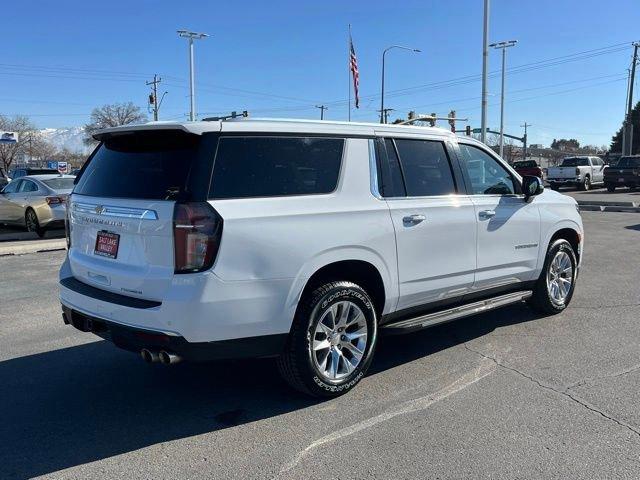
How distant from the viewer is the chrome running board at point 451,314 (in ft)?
15.0

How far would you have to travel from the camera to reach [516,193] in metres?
5.73

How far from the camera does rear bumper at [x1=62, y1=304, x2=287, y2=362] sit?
3.58 meters

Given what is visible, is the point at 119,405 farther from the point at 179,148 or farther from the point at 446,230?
→ the point at 446,230

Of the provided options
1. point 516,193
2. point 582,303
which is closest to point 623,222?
point 582,303

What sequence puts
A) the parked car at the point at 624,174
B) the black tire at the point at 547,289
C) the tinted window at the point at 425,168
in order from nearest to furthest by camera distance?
the tinted window at the point at 425,168
the black tire at the point at 547,289
the parked car at the point at 624,174

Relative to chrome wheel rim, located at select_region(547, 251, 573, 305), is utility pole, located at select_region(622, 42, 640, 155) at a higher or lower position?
higher

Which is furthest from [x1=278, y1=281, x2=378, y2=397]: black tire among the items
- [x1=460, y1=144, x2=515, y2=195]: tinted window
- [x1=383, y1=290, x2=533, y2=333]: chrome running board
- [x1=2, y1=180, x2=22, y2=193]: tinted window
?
[x1=2, y1=180, x2=22, y2=193]: tinted window

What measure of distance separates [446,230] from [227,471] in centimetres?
263

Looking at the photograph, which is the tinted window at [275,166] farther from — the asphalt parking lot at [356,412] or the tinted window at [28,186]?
the tinted window at [28,186]

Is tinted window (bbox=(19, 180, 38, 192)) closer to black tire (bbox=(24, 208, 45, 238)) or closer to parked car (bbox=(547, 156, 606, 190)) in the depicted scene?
black tire (bbox=(24, 208, 45, 238))

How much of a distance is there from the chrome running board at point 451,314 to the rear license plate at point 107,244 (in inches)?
82.4

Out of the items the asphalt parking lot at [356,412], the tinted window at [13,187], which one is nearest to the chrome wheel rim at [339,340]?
the asphalt parking lot at [356,412]

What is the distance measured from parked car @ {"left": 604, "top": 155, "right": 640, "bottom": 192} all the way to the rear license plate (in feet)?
103

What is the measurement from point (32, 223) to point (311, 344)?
39.8 ft
